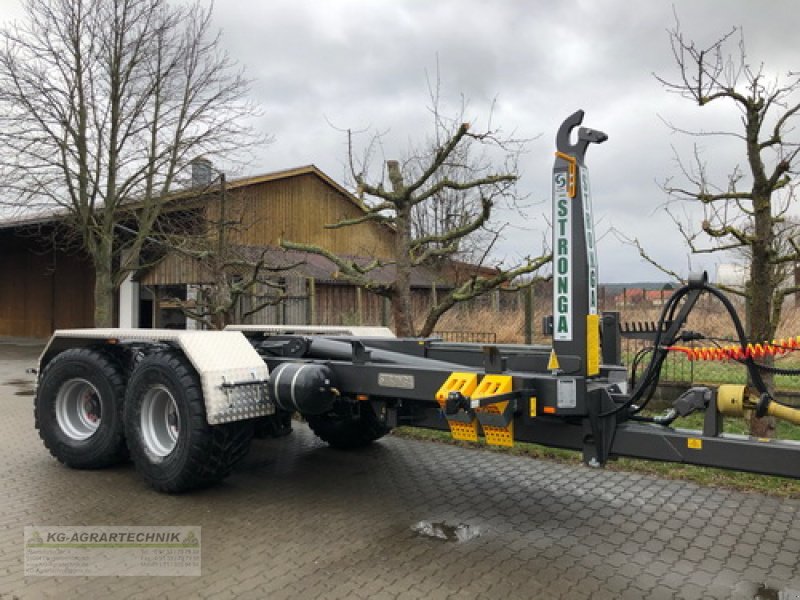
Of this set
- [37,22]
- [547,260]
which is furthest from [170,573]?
[37,22]

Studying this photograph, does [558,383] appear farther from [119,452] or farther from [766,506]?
[119,452]

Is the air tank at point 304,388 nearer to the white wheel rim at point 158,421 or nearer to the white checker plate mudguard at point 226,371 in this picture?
the white checker plate mudguard at point 226,371

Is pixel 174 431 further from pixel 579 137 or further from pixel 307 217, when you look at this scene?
pixel 307 217

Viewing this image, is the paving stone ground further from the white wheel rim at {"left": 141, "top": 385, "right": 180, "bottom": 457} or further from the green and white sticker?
the green and white sticker

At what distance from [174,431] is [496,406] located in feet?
10.2

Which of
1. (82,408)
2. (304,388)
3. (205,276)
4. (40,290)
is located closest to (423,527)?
(304,388)

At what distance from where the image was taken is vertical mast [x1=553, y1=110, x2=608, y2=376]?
14.0ft

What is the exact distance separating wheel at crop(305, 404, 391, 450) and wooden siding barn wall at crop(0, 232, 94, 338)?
1944 centimetres

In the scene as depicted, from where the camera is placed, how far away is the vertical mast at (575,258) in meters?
4.25

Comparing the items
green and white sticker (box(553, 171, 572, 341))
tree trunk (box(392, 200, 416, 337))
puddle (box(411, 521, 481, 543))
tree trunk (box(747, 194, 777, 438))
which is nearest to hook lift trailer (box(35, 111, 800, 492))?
green and white sticker (box(553, 171, 572, 341))

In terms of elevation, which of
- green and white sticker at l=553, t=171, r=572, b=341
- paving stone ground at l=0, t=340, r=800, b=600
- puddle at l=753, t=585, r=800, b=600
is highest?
green and white sticker at l=553, t=171, r=572, b=341

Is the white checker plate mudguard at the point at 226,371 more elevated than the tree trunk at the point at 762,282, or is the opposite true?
the tree trunk at the point at 762,282

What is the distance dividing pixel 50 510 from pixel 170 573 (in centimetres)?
176

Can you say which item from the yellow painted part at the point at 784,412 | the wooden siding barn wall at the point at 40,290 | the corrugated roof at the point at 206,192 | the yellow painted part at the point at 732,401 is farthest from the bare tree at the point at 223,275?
the wooden siding barn wall at the point at 40,290
